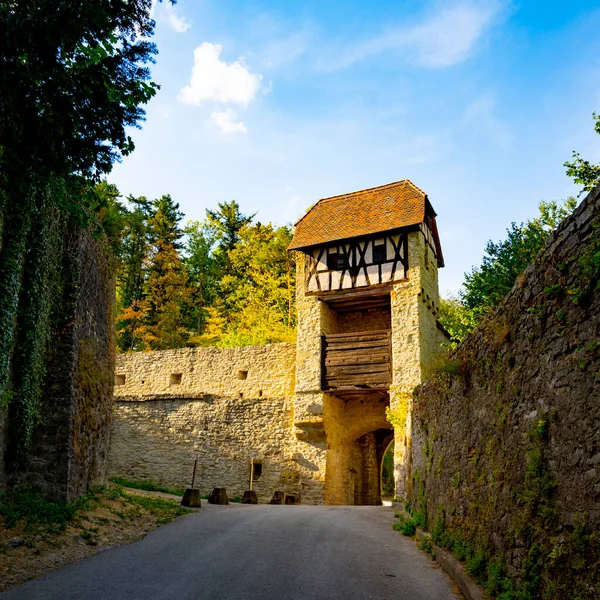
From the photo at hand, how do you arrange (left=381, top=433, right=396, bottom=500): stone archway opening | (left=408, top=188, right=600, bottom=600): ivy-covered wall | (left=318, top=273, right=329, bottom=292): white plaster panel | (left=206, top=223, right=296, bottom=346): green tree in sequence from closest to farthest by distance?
(left=408, top=188, right=600, bottom=600): ivy-covered wall
(left=318, top=273, right=329, bottom=292): white plaster panel
(left=206, top=223, right=296, bottom=346): green tree
(left=381, top=433, right=396, bottom=500): stone archway opening

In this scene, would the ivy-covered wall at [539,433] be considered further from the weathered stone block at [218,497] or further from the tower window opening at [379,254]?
the tower window opening at [379,254]

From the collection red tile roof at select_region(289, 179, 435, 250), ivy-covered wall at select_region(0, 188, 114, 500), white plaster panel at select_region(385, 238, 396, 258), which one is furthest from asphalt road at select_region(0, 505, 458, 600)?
red tile roof at select_region(289, 179, 435, 250)

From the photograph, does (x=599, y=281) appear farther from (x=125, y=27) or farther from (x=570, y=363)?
(x=125, y=27)

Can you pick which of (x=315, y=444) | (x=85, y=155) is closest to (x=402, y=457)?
(x=315, y=444)

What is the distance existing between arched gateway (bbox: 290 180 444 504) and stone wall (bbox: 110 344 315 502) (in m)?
1.04

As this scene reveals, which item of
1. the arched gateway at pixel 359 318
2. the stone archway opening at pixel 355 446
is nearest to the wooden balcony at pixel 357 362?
the arched gateway at pixel 359 318

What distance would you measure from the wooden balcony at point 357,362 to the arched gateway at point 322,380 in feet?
0.11

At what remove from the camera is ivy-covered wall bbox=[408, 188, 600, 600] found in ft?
11.9

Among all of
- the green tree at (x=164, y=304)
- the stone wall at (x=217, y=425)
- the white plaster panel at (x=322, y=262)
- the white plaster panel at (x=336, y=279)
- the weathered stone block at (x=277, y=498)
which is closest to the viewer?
the weathered stone block at (x=277, y=498)

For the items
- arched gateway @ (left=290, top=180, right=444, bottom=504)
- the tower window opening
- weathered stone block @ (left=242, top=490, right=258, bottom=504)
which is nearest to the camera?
weathered stone block @ (left=242, top=490, right=258, bottom=504)

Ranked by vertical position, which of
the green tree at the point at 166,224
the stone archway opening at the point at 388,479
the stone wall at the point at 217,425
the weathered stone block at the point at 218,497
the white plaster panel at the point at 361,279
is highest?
the green tree at the point at 166,224

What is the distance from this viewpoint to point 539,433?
4.30m

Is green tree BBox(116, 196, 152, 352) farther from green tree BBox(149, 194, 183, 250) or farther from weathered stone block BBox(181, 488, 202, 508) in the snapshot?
weathered stone block BBox(181, 488, 202, 508)

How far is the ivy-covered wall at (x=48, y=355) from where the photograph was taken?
8531 mm
